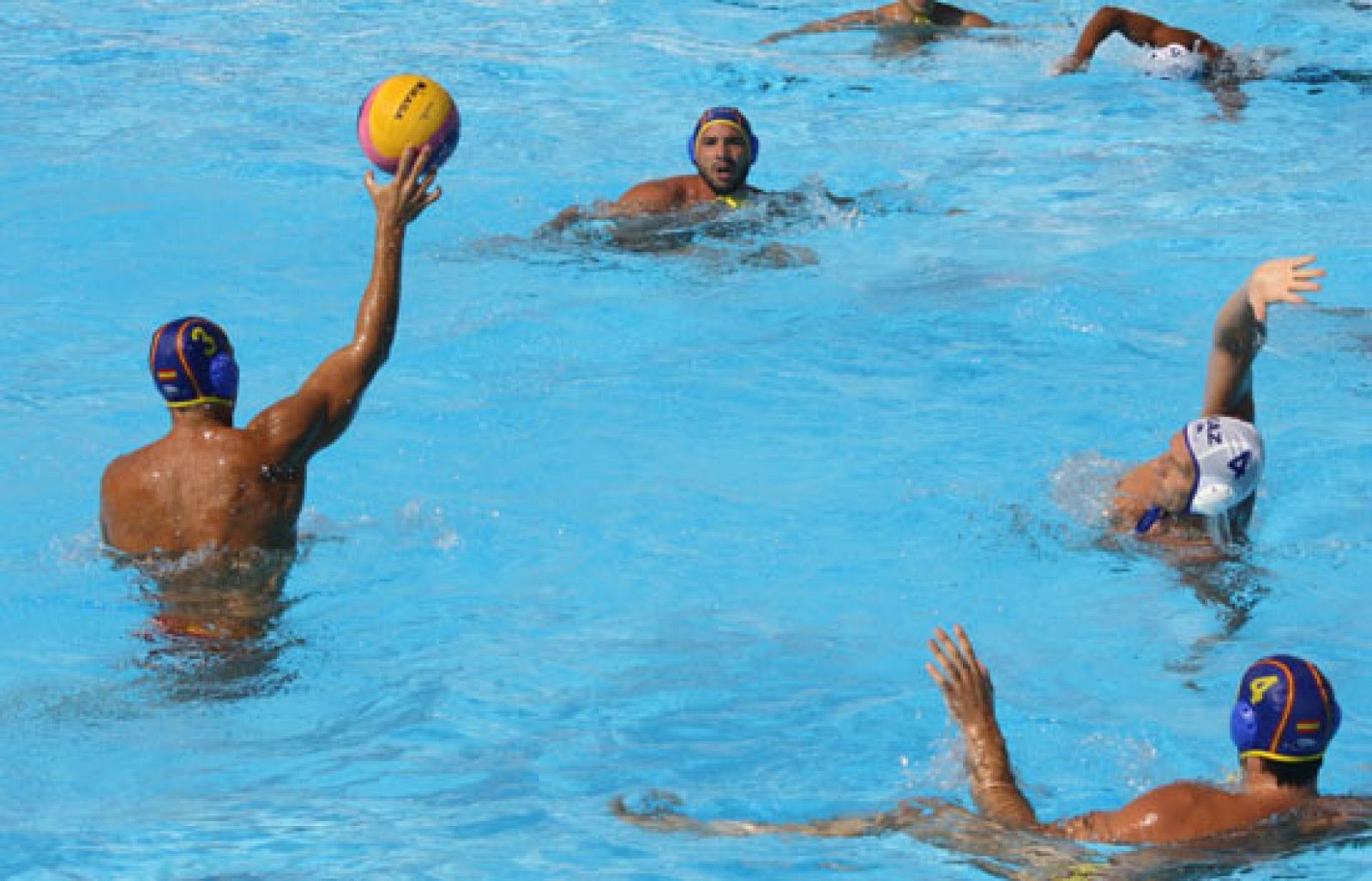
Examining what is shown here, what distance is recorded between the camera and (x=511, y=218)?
37.8 ft

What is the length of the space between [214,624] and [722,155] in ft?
18.2

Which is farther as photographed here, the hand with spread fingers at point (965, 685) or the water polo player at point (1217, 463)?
the water polo player at point (1217, 463)

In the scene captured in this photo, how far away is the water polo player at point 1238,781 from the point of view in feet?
15.5

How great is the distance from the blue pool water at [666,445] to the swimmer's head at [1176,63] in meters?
0.20

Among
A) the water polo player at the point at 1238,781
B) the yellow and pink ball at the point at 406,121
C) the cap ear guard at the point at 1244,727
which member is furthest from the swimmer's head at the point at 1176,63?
the cap ear guard at the point at 1244,727

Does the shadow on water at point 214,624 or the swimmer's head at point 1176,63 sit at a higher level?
the swimmer's head at point 1176,63

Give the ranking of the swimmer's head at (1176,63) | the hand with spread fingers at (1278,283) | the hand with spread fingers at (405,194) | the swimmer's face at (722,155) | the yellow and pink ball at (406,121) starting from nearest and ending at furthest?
the hand with spread fingers at (405,194)
the hand with spread fingers at (1278,283)
the yellow and pink ball at (406,121)
the swimmer's face at (722,155)
the swimmer's head at (1176,63)

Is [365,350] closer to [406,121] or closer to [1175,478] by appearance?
[406,121]

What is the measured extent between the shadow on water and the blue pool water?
0.03 meters

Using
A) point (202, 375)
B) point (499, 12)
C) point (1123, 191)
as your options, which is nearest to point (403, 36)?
point (499, 12)

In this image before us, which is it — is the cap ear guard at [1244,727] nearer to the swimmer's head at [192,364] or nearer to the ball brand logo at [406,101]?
the swimmer's head at [192,364]

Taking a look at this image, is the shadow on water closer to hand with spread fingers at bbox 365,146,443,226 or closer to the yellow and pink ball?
hand with spread fingers at bbox 365,146,443,226

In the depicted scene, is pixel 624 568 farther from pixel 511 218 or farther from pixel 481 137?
pixel 481 137

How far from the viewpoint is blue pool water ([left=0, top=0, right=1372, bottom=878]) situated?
573 cm
